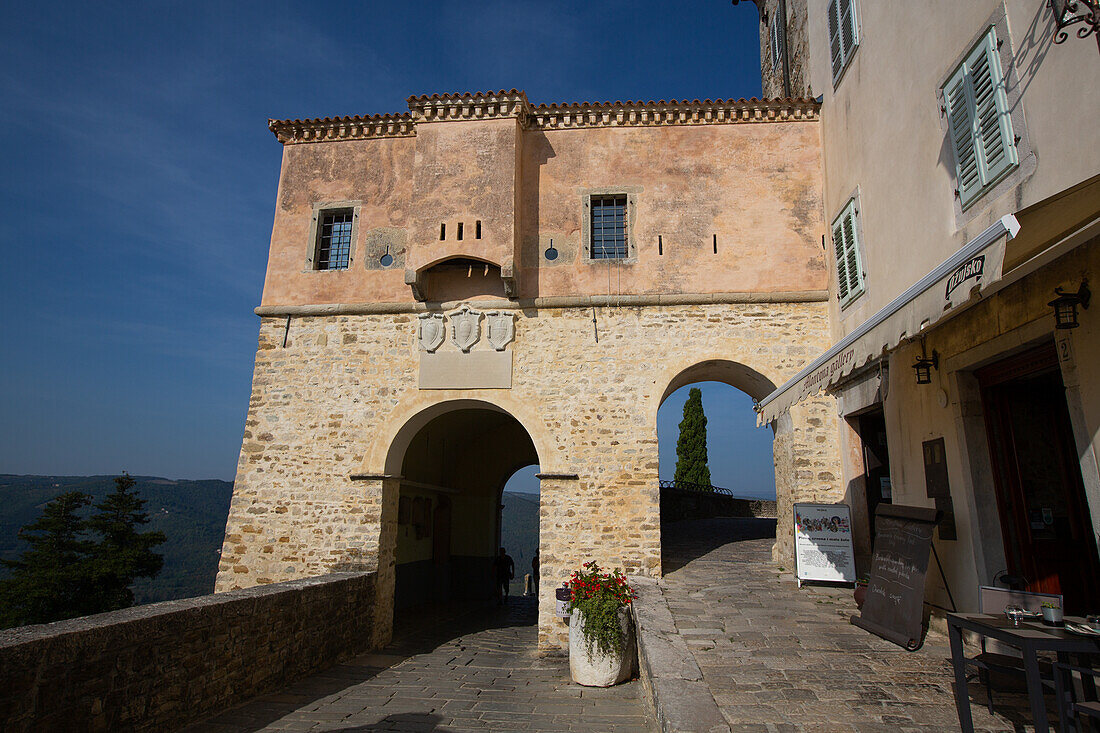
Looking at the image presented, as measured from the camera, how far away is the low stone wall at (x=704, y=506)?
21.5m

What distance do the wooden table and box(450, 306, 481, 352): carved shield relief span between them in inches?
353

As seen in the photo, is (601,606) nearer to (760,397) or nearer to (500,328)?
(500,328)

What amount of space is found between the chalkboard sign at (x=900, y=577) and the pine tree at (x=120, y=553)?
1109 inches

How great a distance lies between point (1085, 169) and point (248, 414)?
12560 millimetres

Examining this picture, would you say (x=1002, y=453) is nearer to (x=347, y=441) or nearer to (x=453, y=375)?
(x=453, y=375)

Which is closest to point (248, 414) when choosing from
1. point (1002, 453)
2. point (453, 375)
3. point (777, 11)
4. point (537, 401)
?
point (453, 375)

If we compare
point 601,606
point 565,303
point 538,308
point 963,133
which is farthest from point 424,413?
point 963,133

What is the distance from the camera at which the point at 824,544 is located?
9.34 metres

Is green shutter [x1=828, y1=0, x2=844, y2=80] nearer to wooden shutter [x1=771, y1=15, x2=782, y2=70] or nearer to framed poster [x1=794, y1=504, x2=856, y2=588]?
wooden shutter [x1=771, y1=15, x2=782, y2=70]

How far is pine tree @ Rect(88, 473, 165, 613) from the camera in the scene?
2550 centimetres

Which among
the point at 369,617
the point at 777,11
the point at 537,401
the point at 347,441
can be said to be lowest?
the point at 369,617

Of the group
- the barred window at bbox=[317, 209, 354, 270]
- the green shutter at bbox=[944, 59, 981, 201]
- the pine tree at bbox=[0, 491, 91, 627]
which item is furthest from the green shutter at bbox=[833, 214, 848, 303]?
the pine tree at bbox=[0, 491, 91, 627]

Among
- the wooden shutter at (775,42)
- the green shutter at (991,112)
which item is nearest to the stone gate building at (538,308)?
the wooden shutter at (775,42)

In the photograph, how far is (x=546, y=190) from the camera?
12531mm
